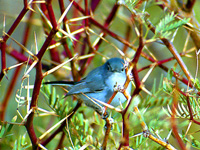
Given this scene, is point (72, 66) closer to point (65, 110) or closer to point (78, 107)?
point (78, 107)

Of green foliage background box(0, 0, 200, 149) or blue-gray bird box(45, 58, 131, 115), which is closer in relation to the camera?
green foliage background box(0, 0, 200, 149)

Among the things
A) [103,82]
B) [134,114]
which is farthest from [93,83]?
[134,114]

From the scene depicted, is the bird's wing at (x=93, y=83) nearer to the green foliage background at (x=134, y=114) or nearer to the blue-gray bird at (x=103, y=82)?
the blue-gray bird at (x=103, y=82)

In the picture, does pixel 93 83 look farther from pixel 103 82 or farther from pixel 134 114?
pixel 134 114

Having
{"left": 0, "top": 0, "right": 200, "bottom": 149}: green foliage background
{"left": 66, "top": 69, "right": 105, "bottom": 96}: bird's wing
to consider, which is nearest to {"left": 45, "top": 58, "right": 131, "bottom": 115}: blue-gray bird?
{"left": 66, "top": 69, "right": 105, "bottom": 96}: bird's wing

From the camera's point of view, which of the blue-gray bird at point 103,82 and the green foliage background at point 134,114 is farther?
the blue-gray bird at point 103,82

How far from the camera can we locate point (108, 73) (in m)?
2.21

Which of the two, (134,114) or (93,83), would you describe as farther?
(93,83)

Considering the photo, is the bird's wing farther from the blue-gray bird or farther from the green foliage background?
the green foliage background

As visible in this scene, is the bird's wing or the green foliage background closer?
the green foliage background

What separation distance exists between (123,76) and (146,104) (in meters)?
1.18

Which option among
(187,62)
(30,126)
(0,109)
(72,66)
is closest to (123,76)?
(72,66)

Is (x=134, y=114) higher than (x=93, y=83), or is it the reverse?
(x=134, y=114)

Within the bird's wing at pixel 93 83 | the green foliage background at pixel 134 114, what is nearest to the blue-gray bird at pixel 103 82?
the bird's wing at pixel 93 83
